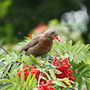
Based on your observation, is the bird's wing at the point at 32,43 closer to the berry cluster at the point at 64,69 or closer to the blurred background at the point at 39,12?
the berry cluster at the point at 64,69

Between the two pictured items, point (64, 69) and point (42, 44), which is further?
point (42, 44)

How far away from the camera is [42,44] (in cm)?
312

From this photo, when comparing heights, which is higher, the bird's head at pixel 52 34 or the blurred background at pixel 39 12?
the blurred background at pixel 39 12

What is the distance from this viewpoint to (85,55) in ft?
8.34

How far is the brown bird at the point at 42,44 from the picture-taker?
9.76 ft

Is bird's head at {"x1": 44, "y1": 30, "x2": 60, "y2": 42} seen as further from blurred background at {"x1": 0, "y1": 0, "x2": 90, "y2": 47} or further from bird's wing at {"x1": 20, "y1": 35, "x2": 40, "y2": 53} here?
blurred background at {"x1": 0, "y1": 0, "x2": 90, "y2": 47}

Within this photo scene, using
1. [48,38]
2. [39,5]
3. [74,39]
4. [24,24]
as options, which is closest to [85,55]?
[48,38]

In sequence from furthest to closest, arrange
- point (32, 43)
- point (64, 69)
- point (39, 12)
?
point (39, 12) → point (32, 43) → point (64, 69)

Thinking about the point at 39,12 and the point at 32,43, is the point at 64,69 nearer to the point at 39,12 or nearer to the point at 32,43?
the point at 32,43

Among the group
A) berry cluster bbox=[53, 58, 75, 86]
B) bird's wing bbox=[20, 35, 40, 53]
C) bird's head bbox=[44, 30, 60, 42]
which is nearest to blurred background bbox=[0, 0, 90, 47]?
bird's wing bbox=[20, 35, 40, 53]

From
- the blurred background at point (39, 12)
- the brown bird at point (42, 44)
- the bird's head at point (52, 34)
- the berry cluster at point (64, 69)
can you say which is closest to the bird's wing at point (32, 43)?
the brown bird at point (42, 44)

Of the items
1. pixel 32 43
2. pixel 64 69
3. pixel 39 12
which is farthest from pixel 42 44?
pixel 39 12

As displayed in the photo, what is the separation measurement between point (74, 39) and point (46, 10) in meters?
2.82

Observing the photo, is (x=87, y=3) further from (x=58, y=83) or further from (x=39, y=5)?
(x=58, y=83)
